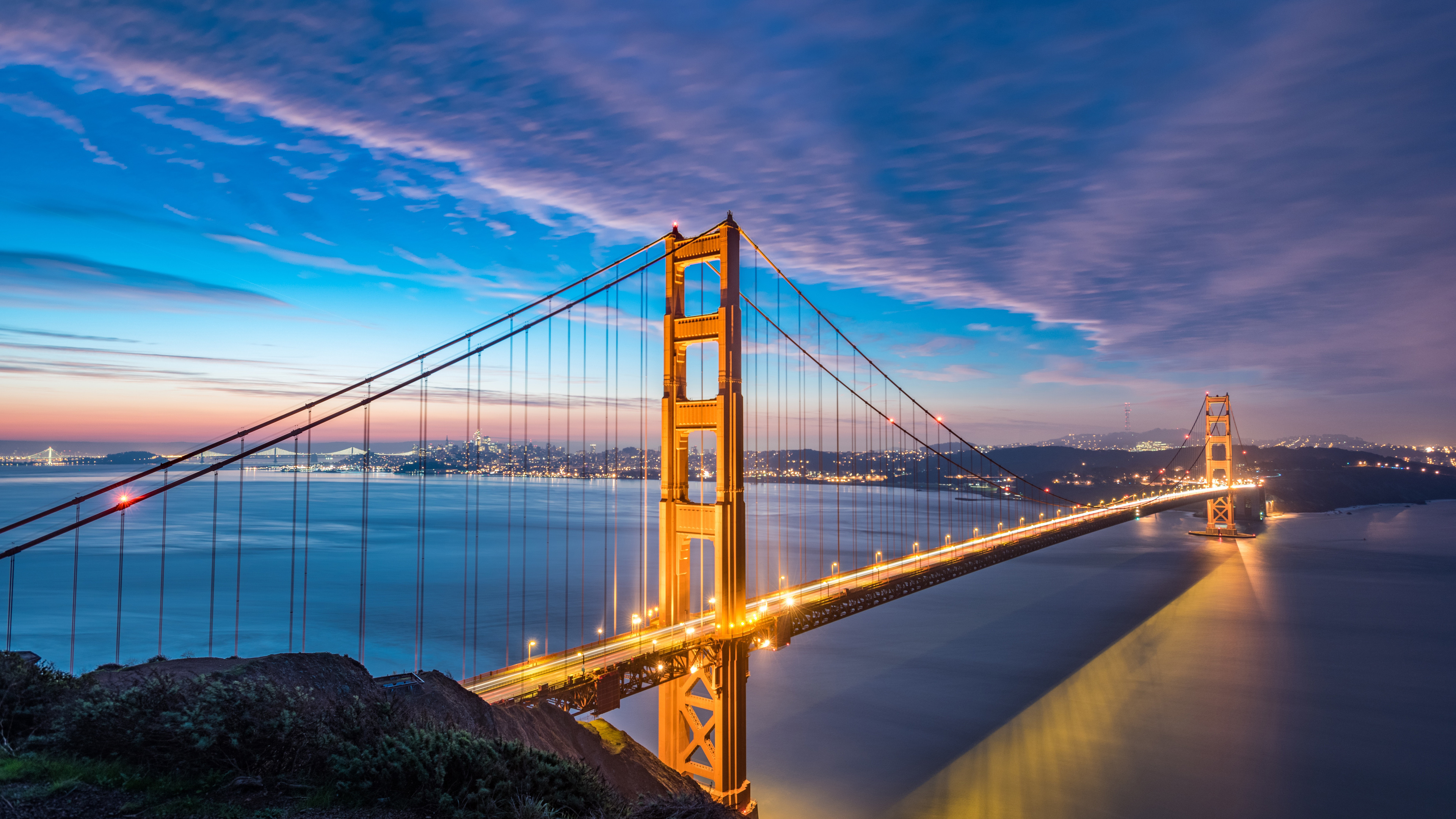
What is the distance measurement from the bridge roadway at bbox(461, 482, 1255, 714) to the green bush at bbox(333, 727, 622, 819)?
5.01m

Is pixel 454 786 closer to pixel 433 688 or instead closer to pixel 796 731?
pixel 433 688

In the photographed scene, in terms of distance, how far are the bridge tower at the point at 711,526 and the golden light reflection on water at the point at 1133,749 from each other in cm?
512

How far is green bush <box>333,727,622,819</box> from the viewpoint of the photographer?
5918 millimetres

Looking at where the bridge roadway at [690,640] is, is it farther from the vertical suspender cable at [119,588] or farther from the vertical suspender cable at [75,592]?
the vertical suspender cable at [75,592]

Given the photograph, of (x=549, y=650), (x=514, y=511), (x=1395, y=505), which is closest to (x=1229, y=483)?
(x=1395, y=505)

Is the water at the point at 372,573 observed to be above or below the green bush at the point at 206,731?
below

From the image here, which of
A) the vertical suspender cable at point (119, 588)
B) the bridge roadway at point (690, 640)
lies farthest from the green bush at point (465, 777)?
the bridge roadway at point (690, 640)

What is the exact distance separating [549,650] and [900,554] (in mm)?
35262

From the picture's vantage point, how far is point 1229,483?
8038cm

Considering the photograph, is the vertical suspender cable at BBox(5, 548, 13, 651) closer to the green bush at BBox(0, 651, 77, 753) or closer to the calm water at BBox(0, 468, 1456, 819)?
the green bush at BBox(0, 651, 77, 753)

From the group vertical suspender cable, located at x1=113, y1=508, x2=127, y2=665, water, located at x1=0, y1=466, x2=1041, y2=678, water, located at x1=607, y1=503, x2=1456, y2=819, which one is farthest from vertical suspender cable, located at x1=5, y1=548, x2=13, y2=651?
water, located at x1=607, y1=503, x2=1456, y2=819

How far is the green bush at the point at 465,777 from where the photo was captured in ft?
19.4

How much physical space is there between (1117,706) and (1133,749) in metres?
4.02

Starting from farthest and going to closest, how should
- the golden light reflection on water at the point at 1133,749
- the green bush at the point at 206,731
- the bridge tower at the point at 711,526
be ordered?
the golden light reflection on water at the point at 1133,749, the bridge tower at the point at 711,526, the green bush at the point at 206,731
